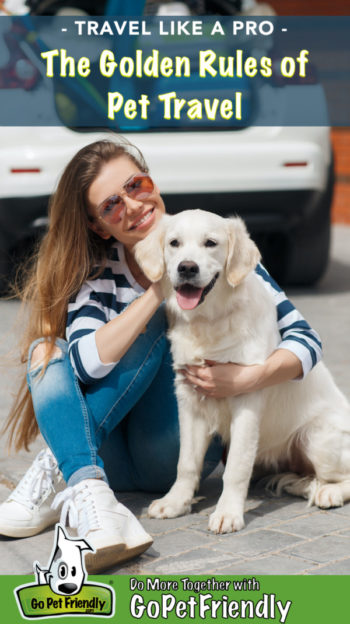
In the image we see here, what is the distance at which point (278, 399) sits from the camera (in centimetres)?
318

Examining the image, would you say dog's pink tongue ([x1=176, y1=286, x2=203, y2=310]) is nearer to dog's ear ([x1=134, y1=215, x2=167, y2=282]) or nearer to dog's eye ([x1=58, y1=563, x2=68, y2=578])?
dog's ear ([x1=134, y1=215, x2=167, y2=282])

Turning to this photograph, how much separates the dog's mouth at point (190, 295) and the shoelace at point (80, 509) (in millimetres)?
642

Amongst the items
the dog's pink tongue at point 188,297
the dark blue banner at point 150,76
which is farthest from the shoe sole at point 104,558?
the dark blue banner at point 150,76

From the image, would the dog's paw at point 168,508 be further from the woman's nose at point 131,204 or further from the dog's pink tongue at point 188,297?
the woman's nose at point 131,204

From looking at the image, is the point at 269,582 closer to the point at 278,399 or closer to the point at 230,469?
the point at 230,469

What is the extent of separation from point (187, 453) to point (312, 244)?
3.89 meters

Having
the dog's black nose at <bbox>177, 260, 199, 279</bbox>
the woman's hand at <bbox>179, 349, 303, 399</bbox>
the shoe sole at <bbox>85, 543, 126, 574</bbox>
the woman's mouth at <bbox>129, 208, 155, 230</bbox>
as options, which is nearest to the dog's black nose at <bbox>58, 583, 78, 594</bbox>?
the shoe sole at <bbox>85, 543, 126, 574</bbox>

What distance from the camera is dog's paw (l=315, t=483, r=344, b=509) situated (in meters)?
3.14

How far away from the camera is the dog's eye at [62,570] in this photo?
247 centimetres

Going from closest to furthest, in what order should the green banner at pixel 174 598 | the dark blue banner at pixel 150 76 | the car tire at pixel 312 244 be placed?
the green banner at pixel 174 598 < the dark blue banner at pixel 150 76 < the car tire at pixel 312 244

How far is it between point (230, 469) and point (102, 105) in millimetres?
3612

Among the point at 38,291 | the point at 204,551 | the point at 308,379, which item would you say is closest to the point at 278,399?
the point at 308,379

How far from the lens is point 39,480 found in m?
3.03

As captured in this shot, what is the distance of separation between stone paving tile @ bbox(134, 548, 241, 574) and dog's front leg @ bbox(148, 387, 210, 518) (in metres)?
0.35
